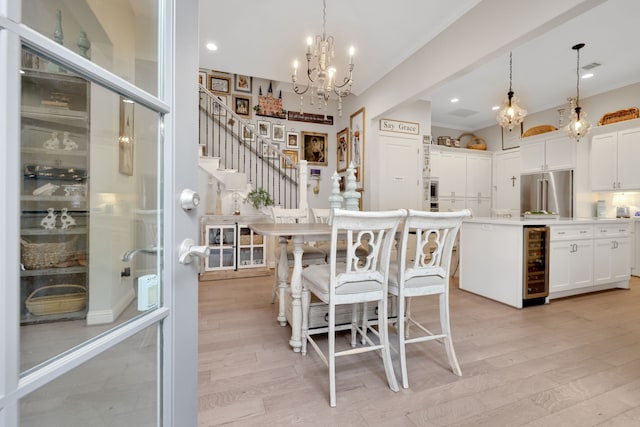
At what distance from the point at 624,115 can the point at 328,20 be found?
4789mm

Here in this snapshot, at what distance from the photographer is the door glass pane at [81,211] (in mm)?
496

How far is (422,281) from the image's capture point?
1.78 metres

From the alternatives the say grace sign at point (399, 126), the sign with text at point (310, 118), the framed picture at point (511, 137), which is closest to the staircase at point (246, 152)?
the sign with text at point (310, 118)

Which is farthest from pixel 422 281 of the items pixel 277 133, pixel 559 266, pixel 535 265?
pixel 277 133

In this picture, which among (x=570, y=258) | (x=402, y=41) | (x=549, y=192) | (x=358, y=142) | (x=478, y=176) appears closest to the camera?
(x=570, y=258)

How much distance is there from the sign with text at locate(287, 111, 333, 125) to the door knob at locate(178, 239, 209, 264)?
5.30 metres

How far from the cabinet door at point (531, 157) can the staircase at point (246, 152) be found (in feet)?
14.7

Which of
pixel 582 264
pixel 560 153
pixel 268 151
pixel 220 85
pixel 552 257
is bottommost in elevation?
pixel 582 264

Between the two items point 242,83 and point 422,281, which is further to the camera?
point 242,83

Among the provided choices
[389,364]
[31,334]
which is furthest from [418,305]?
[31,334]

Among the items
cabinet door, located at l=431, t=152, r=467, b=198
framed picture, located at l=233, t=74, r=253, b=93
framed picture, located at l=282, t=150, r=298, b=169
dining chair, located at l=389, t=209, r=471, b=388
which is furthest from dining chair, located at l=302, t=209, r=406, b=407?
cabinet door, located at l=431, t=152, r=467, b=198

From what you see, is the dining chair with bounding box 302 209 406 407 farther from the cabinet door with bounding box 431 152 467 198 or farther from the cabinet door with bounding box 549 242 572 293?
the cabinet door with bounding box 431 152 467 198

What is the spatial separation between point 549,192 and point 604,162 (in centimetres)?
84

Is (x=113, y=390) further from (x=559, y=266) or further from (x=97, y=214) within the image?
(x=559, y=266)
